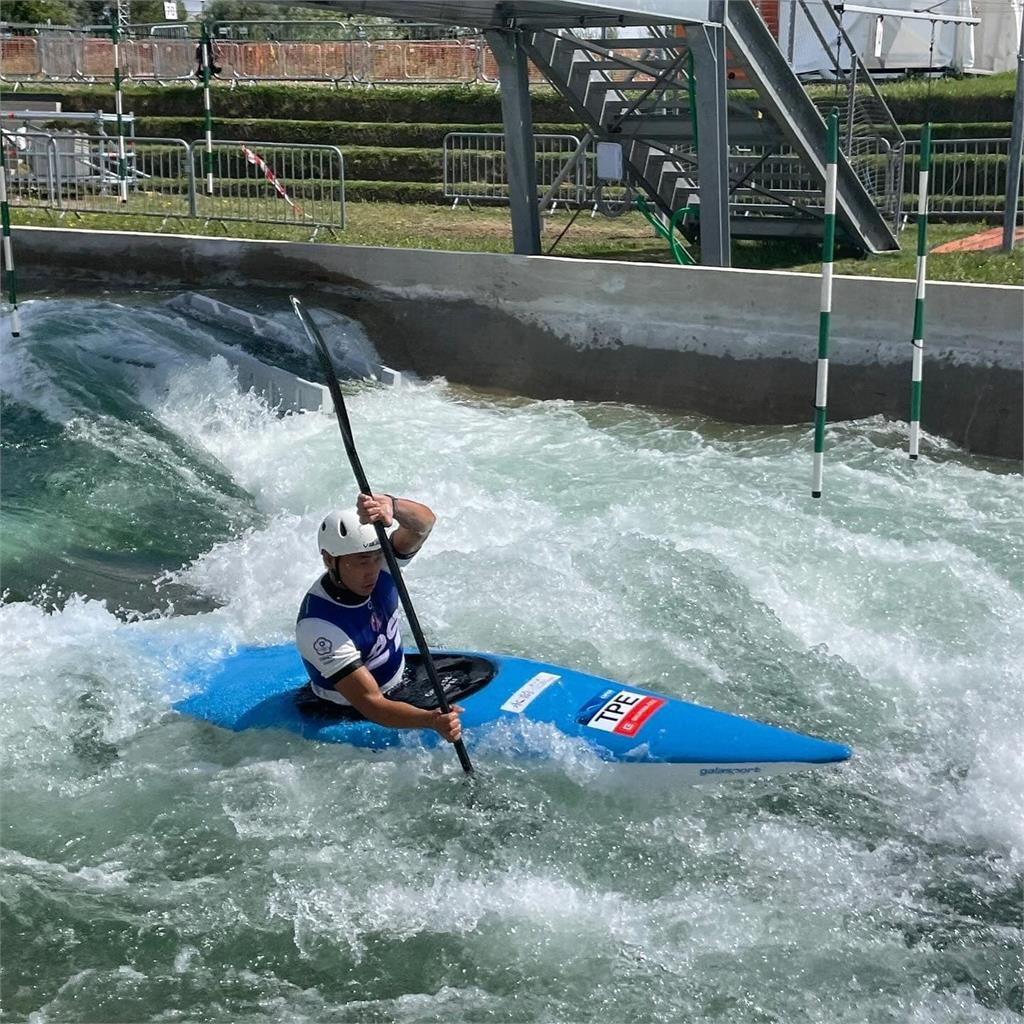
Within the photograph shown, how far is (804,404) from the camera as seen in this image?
389 inches

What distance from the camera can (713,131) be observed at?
A: 10.4m

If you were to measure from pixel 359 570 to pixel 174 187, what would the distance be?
11092mm

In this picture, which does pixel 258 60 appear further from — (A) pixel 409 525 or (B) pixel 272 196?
(A) pixel 409 525

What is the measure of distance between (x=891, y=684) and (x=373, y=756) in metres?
2.36

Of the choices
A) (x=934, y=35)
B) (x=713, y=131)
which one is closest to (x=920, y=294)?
(x=713, y=131)

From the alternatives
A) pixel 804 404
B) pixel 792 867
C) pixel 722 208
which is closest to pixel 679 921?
pixel 792 867

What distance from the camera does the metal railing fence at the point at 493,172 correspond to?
15570 mm

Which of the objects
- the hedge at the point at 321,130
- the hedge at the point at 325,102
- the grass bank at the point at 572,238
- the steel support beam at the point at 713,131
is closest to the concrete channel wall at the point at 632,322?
the steel support beam at the point at 713,131

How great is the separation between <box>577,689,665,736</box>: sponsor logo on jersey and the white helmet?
100 centimetres

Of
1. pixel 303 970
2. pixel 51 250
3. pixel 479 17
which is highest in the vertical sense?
pixel 479 17

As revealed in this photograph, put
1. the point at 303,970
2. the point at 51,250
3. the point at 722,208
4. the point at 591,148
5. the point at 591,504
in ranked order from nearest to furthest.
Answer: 1. the point at 303,970
2. the point at 591,504
3. the point at 722,208
4. the point at 51,250
5. the point at 591,148

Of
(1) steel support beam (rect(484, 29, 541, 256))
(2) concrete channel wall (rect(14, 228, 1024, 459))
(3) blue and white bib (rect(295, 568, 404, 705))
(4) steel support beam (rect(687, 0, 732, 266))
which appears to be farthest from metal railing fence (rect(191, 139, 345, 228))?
(3) blue and white bib (rect(295, 568, 404, 705))

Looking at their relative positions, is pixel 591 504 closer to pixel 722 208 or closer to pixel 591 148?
pixel 722 208

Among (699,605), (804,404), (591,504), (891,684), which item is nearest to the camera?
(891,684)
